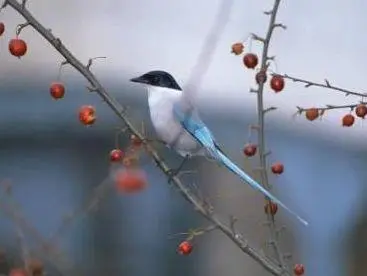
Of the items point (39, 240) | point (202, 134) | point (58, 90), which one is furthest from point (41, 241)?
point (202, 134)

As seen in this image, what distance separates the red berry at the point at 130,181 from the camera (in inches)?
62.1

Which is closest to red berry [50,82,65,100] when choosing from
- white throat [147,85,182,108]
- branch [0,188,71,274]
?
branch [0,188,71,274]

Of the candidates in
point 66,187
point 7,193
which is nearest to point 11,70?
point 66,187

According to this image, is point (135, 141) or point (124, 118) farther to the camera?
point (135, 141)

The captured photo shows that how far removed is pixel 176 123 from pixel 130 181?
1.93 ft

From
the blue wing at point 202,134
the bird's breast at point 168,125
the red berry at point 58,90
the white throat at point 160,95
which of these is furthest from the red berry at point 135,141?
the white throat at point 160,95

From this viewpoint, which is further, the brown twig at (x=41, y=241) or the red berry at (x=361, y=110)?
the red berry at (x=361, y=110)

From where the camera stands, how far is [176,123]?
2.16 metres

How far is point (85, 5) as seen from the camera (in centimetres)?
453

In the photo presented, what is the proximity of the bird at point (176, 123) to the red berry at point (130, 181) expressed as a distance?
36 cm

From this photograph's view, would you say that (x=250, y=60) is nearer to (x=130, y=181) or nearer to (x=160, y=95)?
(x=160, y=95)

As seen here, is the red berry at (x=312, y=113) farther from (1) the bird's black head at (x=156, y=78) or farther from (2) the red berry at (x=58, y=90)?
(2) the red berry at (x=58, y=90)

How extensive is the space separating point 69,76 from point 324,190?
130cm

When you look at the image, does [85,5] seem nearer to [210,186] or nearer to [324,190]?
[210,186]
